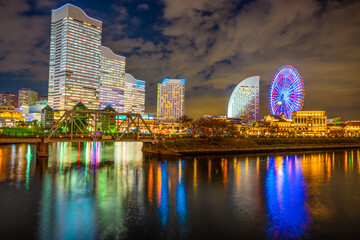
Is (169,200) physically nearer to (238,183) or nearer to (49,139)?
(238,183)

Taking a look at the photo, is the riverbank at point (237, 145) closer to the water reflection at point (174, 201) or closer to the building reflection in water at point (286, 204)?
the water reflection at point (174, 201)

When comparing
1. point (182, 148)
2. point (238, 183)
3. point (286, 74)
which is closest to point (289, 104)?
point (286, 74)

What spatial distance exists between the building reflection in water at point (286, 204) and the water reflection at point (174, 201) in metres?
0.08

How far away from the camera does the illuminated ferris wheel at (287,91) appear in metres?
122

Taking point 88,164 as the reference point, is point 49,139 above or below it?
above

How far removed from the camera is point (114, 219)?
22.6m

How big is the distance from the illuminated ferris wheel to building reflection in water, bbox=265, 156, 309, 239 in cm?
8506

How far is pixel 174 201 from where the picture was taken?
2809cm

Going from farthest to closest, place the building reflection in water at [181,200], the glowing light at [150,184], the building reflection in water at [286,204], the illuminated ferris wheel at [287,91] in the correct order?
the illuminated ferris wheel at [287,91] < the glowing light at [150,184] < the building reflection in water at [181,200] < the building reflection in water at [286,204]

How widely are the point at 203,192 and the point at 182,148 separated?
111ft

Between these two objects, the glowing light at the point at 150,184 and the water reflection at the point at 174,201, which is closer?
the water reflection at the point at 174,201

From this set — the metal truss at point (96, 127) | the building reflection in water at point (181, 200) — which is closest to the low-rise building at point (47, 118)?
the metal truss at point (96, 127)

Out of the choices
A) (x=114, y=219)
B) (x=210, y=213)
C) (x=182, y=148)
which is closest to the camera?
(x=114, y=219)

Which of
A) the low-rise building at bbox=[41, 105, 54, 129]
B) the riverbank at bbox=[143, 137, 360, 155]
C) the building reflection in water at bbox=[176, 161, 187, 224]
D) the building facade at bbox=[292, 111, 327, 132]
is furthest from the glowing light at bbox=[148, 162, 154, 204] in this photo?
the building facade at bbox=[292, 111, 327, 132]
